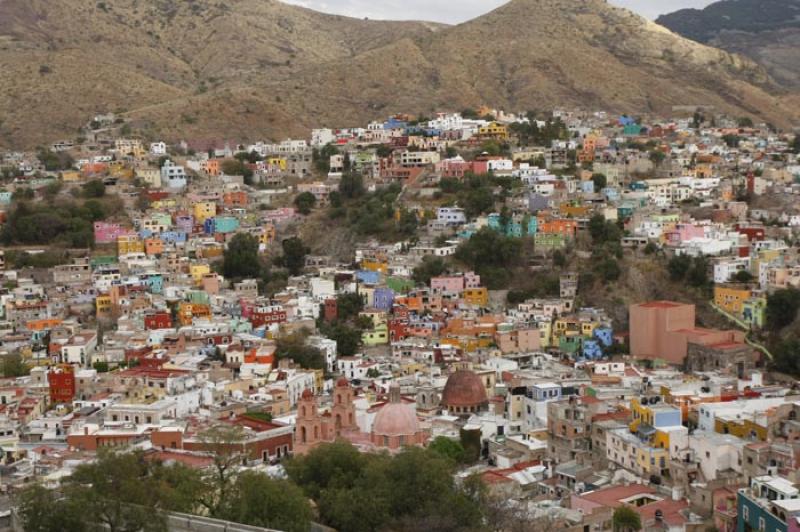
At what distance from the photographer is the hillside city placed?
16.7 meters

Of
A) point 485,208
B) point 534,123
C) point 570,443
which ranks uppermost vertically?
point 534,123

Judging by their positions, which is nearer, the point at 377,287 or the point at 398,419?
the point at 398,419

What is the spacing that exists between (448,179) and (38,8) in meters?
43.3

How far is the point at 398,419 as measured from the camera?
2100 cm

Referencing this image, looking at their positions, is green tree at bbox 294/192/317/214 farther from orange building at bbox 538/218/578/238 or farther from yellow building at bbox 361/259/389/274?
orange building at bbox 538/218/578/238

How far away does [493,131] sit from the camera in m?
48.2

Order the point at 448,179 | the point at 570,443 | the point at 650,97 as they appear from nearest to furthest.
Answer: the point at 570,443 → the point at 448,179 → the point at 650,97

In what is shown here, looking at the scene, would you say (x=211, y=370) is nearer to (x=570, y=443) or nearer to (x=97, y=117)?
(x=570, y=443)

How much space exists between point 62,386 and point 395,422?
8987 mm

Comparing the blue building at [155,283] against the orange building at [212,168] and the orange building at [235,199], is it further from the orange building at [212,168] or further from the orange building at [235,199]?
the orange building at [212,168]

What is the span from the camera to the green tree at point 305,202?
41969 millimetres

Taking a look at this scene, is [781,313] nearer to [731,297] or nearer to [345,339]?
[731,297]

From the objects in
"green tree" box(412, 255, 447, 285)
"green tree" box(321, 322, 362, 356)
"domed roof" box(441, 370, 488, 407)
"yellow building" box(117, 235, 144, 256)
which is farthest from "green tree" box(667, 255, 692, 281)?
"yellow building" box(117, 235, 144, 256)

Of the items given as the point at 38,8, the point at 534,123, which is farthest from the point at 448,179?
the point at 38,8
